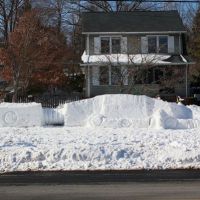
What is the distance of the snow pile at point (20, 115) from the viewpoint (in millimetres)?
24172

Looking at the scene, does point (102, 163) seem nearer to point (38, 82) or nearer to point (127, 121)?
point (127, 121)

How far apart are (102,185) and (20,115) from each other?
511 inches

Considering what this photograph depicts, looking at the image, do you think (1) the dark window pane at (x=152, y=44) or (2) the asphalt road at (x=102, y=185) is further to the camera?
(1) the dark window pane at (x=152, y=44)

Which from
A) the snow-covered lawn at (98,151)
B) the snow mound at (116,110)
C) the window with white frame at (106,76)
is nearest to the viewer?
the snow-covered lawn at (98,151)

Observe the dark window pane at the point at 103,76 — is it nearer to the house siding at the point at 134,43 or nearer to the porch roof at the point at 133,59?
the porch roof at the point at 133,59

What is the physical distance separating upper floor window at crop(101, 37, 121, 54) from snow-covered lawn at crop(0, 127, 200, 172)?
2705 cm

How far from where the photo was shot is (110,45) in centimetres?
4716

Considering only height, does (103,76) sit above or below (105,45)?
below

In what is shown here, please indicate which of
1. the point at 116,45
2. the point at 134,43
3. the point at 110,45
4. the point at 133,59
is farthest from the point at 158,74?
the point at 133,59

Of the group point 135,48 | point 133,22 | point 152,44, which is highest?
point 133,22

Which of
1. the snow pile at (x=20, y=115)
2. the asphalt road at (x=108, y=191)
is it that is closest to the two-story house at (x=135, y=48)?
the snow pile at (x=20, y=115)

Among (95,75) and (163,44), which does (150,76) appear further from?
(95,75)

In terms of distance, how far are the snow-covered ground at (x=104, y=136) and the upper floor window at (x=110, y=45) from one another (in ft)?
70.5

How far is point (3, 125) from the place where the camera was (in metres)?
24.1
